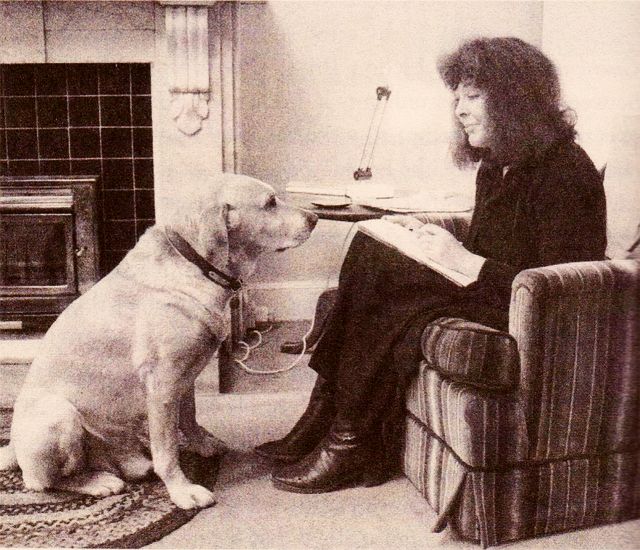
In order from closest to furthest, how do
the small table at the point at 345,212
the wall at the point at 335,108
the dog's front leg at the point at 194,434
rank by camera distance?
the dog's front leg at the point at 194,434 → the small table at the point at 345,212 → the wall at the point at 335,108

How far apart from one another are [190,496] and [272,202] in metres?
0.64

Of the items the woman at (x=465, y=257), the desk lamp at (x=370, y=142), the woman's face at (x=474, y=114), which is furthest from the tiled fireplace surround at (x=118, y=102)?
the woman's face at (x=474, y=114)

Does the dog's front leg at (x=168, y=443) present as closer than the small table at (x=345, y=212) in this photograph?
Yes

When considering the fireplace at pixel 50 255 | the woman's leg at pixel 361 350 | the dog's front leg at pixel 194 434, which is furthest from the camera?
the fireplace at pixel 50 255

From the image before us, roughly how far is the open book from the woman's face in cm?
24

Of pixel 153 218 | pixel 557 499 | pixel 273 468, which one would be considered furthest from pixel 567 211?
pixel 153 218

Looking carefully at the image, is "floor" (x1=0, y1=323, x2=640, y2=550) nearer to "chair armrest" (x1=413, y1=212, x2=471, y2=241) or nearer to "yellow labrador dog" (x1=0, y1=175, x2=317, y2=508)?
"yellow labrador dog" (x1=0, y1=175, x2=317, y2=508)

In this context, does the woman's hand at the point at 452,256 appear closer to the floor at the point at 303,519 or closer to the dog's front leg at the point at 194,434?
the floor at the point at 303,519

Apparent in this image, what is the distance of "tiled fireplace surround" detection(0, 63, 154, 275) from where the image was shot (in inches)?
93.5

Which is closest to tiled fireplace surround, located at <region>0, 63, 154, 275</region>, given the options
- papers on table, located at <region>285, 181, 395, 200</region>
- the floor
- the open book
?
papers on table, located at <region>285, 181, 395, 200</region>

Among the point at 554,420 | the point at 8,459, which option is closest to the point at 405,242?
the point at 554,420

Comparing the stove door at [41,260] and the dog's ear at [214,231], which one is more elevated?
the dog's ear at [214,231]

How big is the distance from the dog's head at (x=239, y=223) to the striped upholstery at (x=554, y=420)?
442 mm

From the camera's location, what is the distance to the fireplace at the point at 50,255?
93.5 inches
